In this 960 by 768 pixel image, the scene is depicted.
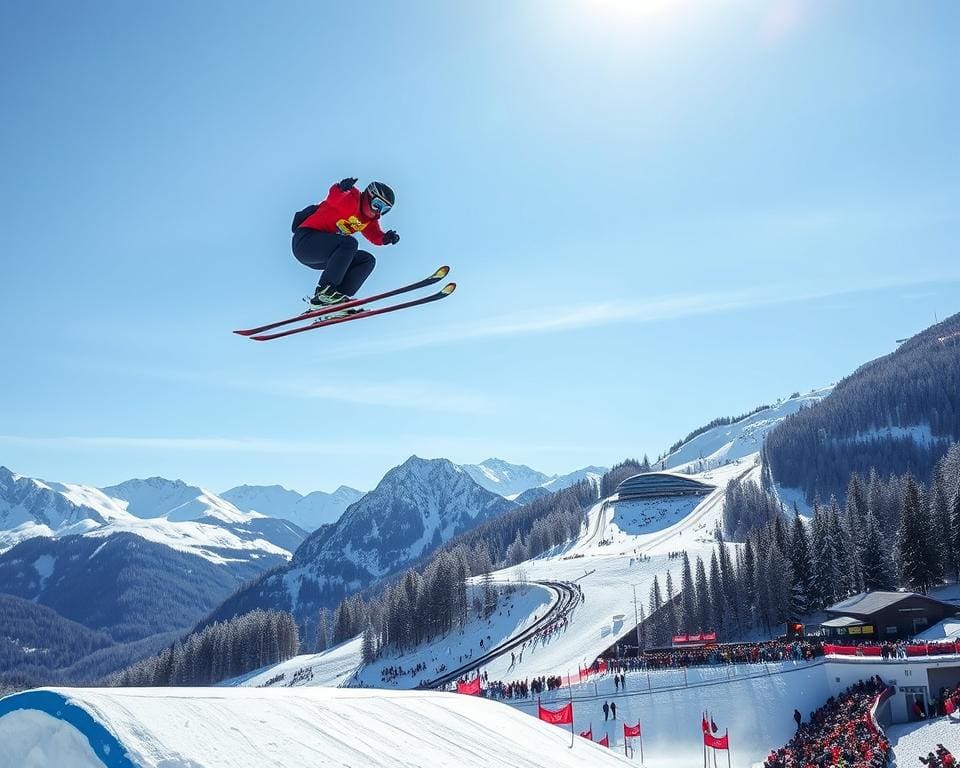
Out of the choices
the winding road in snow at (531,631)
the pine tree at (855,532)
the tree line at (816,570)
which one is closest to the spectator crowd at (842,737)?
the tree line at (816,570)

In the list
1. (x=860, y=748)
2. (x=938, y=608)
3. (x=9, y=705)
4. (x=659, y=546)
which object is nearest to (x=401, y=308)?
(x=9, y=705)

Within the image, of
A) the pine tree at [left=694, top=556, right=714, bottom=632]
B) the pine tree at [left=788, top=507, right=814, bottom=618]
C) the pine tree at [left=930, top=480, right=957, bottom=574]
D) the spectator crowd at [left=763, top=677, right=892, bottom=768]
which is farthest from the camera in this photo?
the pine tree at [left=694, top=556, right=714, bottom=632]

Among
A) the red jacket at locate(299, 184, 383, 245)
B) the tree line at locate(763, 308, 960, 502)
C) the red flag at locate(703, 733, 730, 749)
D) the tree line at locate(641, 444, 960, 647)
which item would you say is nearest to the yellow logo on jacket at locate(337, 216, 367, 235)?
the red jacket at locate(299, 184, 383, 245)

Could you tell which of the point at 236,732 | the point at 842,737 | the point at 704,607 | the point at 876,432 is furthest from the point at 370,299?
the point at 876,432

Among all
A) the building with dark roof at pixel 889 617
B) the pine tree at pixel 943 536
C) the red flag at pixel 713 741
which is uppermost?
the pine tree at pixel 943 536

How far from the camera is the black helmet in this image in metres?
10.1

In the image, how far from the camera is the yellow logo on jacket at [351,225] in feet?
34.3

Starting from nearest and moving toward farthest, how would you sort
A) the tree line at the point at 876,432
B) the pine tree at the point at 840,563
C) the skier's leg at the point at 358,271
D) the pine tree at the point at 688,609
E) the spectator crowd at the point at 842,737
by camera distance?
the skier's leg at the point at 358,271, the spectator crowd at the point at 842,737, the pine tree at the point at 840,563, the pine tree at the point at 688,609, the tree line at the point at 876,432

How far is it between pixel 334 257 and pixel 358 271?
2.08ft

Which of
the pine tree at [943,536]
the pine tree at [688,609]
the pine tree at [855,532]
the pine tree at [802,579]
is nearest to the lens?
the pine tree at [943,536]

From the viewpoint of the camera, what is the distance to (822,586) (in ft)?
178

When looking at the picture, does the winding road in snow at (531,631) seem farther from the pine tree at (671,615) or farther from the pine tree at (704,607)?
the pine tree at (704,607)

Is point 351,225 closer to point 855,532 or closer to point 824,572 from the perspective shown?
point 824,572

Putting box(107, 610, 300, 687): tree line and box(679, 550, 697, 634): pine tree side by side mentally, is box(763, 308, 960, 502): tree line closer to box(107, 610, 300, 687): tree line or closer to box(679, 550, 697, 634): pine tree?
box(679, 550, 697, 634): pine tree
